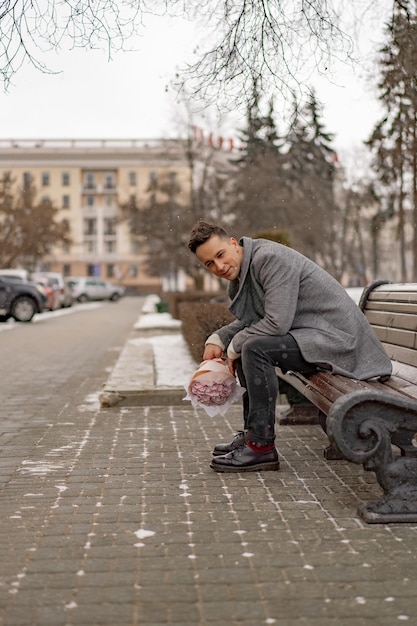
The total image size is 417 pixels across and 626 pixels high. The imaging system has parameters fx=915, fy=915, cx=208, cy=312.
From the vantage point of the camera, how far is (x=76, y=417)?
25.9 ft

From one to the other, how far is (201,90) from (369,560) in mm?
5081

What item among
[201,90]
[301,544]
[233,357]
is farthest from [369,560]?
[201,90]

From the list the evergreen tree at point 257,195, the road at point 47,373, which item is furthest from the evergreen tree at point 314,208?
the road at point 47,373

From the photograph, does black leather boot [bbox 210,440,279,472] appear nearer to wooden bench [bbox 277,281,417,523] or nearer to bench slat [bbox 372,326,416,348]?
wooden bench [bbox 277,281,417,523]

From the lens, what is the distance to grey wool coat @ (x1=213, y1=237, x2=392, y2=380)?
5.16 metres

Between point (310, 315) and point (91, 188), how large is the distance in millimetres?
102575

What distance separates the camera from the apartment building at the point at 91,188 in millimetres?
100875

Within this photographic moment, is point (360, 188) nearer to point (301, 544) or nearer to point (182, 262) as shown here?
point (182, 262)

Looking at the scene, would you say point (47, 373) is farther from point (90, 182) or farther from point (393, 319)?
point (90, 182)

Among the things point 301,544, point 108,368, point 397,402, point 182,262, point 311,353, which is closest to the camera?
point 301,544

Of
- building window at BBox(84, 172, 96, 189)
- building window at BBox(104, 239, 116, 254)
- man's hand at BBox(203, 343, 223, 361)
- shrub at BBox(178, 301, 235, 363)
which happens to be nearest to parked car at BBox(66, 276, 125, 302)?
building window at BBox(104, 239, 116, 254)

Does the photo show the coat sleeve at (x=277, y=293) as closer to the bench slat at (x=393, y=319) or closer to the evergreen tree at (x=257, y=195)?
the bench slat at (x=393, y=319)

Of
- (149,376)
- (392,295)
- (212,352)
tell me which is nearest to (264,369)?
(212,352)

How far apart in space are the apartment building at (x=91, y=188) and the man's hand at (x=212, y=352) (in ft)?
310
